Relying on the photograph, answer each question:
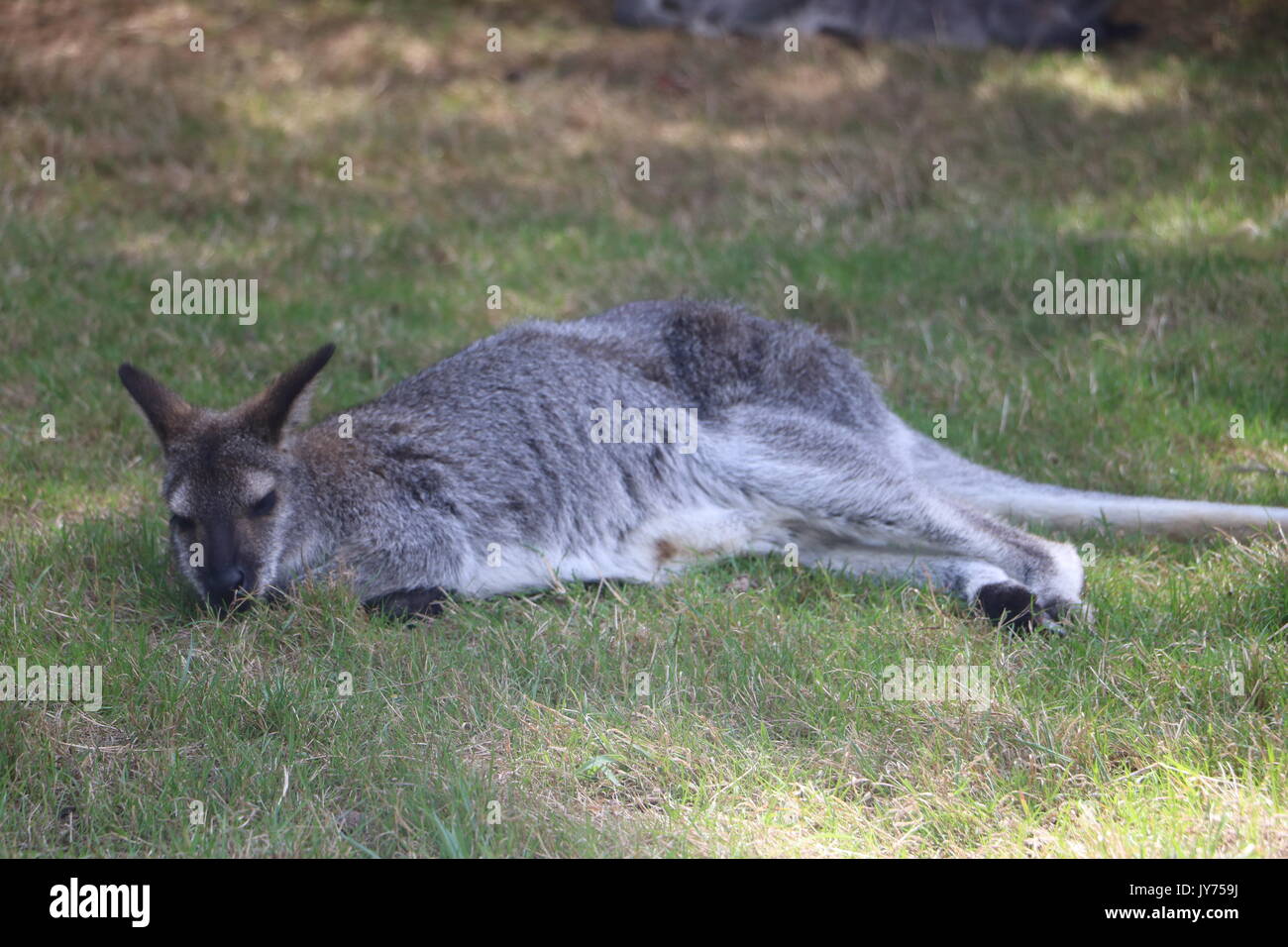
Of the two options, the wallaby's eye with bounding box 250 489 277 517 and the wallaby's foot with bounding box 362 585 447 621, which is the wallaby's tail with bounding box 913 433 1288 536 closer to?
the wallaby's foot with bounding box 362 585 447 621

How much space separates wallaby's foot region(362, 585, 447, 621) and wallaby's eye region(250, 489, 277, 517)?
52cm

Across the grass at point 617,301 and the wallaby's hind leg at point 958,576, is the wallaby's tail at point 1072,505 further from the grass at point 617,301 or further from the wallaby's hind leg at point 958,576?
the wallaby's hind leg at point 958,576

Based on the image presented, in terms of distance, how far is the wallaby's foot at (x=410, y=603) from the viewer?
4.85m

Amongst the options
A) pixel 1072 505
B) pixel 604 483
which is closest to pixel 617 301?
pixel 604 483

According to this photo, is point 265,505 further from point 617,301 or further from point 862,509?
point 617,301

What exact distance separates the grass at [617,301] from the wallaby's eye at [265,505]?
17.0 inches

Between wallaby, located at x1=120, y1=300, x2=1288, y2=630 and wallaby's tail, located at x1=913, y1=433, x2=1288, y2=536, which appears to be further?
wallaby's tail, located at x1=913, y1=433, x2=1288, y2=536

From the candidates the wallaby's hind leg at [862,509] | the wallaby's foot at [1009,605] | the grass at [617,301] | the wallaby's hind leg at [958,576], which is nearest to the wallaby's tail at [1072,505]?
the grass at [617,301]

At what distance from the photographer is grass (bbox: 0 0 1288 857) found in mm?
3576

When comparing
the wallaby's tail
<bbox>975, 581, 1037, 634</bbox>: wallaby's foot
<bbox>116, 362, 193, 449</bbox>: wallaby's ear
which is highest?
<bbox>116, 362, 193, 449</bbox>: wallaby's ear

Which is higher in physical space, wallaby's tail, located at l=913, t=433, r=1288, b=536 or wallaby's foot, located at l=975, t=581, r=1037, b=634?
wallaby's tail, located at l=913, t=433, r=1288, b=536

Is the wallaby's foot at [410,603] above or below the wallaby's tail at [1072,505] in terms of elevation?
below

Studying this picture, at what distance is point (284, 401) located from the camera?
16.4 feet

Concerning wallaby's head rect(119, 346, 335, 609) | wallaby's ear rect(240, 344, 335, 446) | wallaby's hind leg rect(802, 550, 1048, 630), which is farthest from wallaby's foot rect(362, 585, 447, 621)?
wallaby's hind leg rect(802, 550, 1048, 630)
